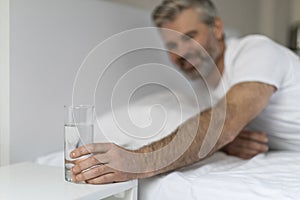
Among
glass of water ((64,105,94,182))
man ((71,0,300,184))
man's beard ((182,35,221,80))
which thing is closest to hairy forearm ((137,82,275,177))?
man ((71,0,300,184))

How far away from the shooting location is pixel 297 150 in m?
1.37

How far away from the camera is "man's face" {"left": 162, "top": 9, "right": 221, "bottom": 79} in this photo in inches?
58.1

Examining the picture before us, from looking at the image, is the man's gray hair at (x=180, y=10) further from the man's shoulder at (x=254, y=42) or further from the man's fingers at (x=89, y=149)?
the man's fingers at (x=89, y=149)

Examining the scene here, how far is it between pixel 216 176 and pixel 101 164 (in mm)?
277

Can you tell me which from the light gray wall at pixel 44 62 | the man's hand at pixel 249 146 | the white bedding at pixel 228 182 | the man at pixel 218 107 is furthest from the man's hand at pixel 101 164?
the man's hand at pixel 249 146

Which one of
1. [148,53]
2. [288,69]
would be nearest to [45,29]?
[148,53]

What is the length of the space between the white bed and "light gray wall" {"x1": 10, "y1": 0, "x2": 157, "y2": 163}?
0.10 m

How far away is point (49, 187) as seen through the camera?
2.72ft

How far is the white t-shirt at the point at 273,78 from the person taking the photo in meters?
1.16

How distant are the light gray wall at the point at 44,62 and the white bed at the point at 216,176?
0.10 metres

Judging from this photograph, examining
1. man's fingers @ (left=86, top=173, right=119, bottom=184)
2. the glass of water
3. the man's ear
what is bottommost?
man's fingers @ (left=86, top=173, right=119, bottom=184)

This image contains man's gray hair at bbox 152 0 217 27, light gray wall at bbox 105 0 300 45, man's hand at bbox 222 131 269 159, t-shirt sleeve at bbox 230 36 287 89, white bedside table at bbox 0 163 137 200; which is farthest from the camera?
light gray wall at bbox 105 0 300 45

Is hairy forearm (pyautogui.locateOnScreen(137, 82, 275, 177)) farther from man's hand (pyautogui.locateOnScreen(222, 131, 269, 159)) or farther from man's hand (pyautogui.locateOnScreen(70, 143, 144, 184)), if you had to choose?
man's hand (pyautogui.locateOnScreen(222, 131, 269, 159))

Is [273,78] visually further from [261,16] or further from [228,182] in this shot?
[261,16]
